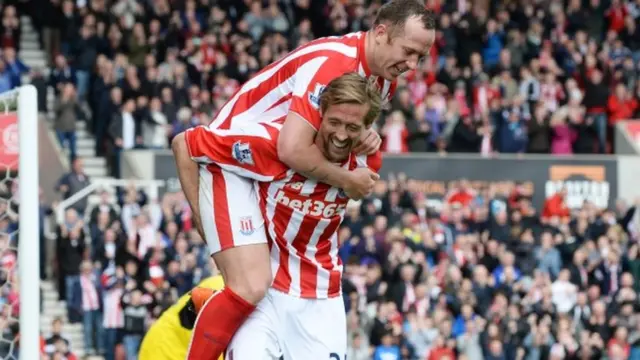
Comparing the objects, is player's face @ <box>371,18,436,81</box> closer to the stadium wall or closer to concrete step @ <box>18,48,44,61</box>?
concrete step @ <box>18,48,44,61</box>

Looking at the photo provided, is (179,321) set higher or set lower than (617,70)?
lower

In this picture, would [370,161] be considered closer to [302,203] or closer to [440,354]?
[302,203]

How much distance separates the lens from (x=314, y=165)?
7.41 metres

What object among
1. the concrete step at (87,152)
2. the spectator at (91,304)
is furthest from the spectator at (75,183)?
the spectator at (91,304)

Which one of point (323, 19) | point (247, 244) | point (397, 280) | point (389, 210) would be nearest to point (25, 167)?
point (247, 244)

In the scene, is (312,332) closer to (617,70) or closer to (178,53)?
(178,53)

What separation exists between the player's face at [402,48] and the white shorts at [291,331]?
1255 mm

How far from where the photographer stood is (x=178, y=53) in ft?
78.1

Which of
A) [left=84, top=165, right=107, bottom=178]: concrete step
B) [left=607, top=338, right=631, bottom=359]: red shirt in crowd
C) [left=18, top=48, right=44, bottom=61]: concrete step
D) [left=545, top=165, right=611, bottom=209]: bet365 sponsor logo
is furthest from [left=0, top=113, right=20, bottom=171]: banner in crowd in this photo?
[left=545, top=165, right=611, bottom=209]: bet365 sponsor logo

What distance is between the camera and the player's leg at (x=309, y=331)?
7805 mm

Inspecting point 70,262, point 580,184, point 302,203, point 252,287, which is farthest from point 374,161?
point 580,184

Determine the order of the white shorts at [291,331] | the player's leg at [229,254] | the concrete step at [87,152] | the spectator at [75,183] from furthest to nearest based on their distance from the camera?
1. the concrete step at [87,152]
2. the spectator at [75,183]
3. the white shorts at [291,331]
4. the player's leg at [229,254]

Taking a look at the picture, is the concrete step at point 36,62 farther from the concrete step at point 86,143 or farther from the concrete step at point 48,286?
the concrete step at point 48,286

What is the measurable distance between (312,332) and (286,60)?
1.36m
